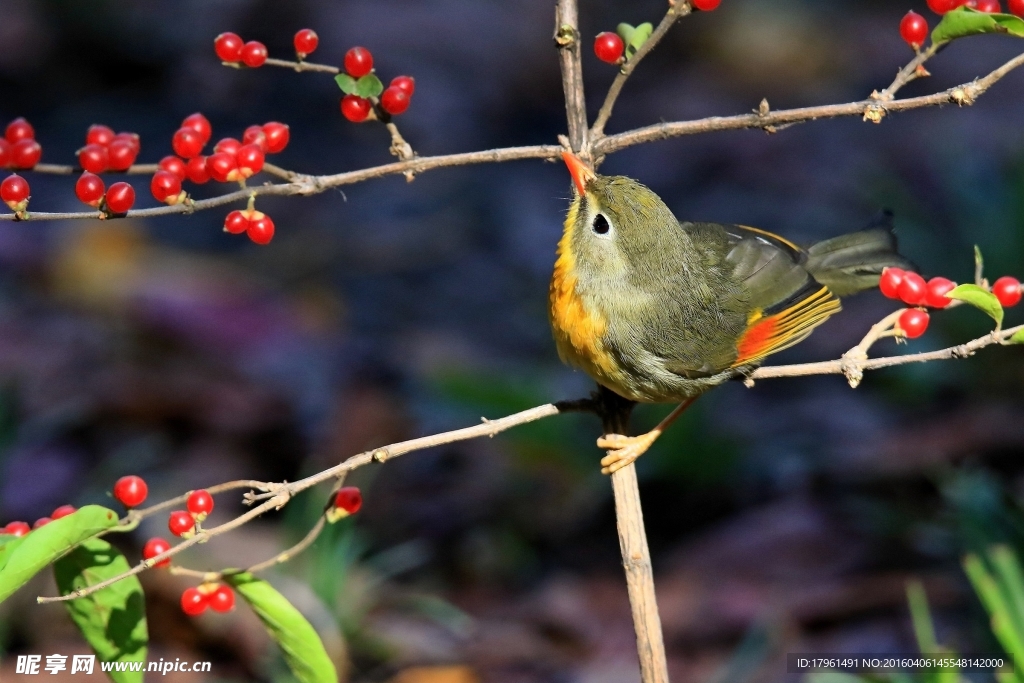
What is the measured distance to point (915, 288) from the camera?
2.00m

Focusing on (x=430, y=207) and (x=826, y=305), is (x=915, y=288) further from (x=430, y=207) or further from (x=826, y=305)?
(x=430, y=207)

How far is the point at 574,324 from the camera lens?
246 centimetres

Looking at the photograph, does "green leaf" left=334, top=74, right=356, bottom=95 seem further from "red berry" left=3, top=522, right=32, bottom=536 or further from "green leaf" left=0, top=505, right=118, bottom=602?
"red berry" left=3, top=522, right=32, bottom=536

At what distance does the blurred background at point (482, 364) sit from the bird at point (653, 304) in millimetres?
1152

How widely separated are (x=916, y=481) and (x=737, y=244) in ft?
5.54

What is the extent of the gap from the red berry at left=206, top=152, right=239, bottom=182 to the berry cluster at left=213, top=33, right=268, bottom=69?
239mm

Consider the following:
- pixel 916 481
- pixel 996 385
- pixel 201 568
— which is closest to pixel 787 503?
pixel 916 481

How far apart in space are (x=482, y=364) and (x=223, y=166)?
333cm

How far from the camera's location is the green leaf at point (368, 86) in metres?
1.96

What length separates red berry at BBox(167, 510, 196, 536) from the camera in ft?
6.31

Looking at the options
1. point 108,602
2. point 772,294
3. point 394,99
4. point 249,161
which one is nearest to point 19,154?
point 249,161

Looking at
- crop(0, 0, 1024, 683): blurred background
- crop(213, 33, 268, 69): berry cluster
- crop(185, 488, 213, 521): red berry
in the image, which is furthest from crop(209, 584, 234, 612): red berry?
crop(0, 0, 1024, 683): blurred background

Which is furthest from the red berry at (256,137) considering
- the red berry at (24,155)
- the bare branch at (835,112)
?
the bare branch at (835,112)

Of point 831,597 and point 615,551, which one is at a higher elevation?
point 615,551
